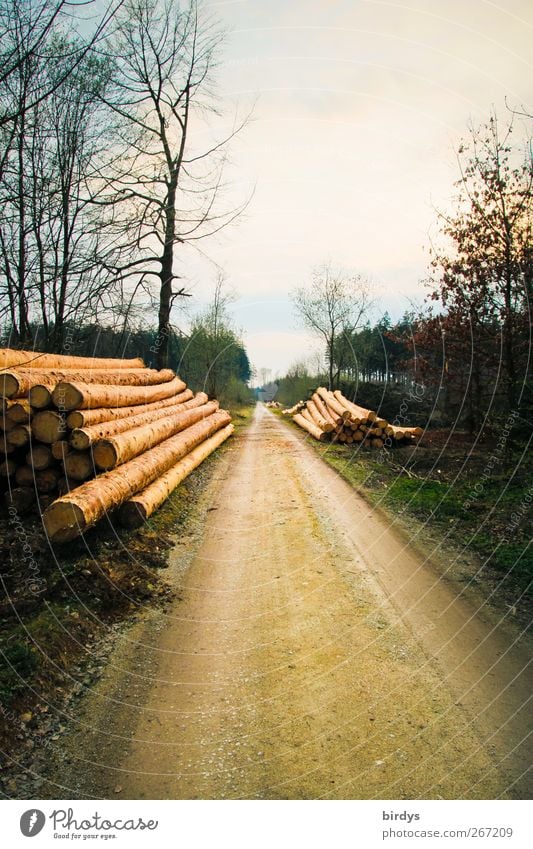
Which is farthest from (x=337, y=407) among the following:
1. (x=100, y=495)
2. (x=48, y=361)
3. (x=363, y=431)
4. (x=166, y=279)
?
(x=100, y=495)

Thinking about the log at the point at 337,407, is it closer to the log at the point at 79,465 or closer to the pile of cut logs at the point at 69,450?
the pile of cut logs at the point at 69,450

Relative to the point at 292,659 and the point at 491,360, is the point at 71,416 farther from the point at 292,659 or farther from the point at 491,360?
the point at 491,360

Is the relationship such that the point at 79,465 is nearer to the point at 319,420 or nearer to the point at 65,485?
the point at 65,485

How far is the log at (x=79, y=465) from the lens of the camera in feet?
23.6

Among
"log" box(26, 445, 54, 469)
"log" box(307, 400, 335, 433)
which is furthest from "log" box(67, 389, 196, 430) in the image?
"log" box(307, 400, 335, 433)

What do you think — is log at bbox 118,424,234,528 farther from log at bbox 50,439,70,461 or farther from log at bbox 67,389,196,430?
log at bbox 67,389,196,430

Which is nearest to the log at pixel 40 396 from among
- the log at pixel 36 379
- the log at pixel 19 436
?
the log at pixel 36 379

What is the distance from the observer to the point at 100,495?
21.1 ft

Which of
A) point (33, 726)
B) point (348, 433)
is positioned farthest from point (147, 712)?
point (348, 433)

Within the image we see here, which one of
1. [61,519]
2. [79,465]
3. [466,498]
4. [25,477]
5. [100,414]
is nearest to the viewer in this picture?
[61,519]

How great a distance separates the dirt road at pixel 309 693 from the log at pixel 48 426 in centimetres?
253

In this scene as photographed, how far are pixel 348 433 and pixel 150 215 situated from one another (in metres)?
9.96

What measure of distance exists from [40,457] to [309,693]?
5307mm

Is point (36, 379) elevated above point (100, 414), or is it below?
above
